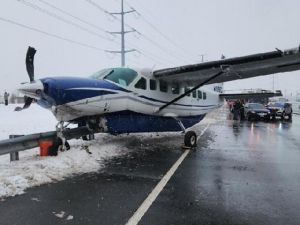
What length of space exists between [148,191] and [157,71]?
23.4 ft

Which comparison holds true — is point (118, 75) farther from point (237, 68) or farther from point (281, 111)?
point (281, 111)

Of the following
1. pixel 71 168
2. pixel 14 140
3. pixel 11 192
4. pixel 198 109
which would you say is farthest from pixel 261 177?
pixel 198 109

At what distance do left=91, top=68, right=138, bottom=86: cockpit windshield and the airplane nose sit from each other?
2.73 metres

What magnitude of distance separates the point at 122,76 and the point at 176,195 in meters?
6.18

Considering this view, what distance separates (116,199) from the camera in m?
5.66

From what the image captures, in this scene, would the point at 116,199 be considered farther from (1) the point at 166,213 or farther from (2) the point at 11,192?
(2) the point at 11,192

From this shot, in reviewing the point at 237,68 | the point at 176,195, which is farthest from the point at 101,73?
the point at 176,195

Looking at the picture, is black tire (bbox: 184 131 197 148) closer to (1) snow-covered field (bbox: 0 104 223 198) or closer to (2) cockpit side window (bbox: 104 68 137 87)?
(1) snow-covered field (bbox: 0 104 223 198)

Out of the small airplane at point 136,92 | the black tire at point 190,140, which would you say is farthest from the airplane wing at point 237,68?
the black tire at point 190,140

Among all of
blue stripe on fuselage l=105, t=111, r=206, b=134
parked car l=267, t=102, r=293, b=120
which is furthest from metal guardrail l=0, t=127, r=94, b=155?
parked car l=267, t=102, r=293, b=120

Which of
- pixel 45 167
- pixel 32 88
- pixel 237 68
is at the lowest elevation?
pixel 45 167

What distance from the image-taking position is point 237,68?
12.2 metres

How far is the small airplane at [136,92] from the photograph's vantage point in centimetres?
916

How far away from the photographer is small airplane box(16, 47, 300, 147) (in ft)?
30.0
